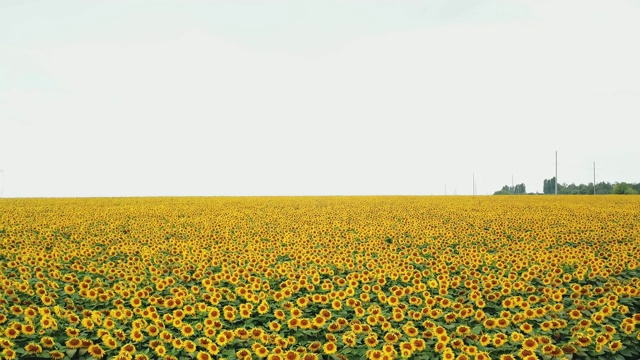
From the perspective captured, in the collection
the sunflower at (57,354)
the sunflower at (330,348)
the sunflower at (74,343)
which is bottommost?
the sunflower at (57,354)

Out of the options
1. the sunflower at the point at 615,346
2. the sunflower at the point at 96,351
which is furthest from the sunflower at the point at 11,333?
the sunflower at the point at 615,346

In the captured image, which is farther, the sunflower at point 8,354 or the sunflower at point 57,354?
the sunflower at point 57,354

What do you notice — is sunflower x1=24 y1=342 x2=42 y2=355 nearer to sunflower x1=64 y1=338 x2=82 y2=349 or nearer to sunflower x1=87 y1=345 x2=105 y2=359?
sunflower x1=64 y1=338 x2=82 y2=349

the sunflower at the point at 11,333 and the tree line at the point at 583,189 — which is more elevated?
the tree line at the point at 583,189

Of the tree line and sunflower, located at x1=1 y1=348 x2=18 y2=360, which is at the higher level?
the tree line

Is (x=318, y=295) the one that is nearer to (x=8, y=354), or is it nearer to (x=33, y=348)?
(x=33, y=348)

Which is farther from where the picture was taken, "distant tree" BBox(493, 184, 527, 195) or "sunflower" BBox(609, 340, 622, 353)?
"distant tree" BBox(493, 184, 527, 195)

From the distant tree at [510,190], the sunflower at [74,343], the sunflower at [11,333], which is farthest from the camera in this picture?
the distant tree at [510,190]

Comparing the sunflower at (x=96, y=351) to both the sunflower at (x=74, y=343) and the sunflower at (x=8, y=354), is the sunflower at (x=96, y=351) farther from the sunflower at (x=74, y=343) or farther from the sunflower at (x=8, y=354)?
the sunflower at (x=8, y=354)

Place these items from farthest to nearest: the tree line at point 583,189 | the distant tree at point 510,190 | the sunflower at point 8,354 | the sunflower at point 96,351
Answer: the distant tree at point 510,190 < the tree line at point 583,189 < the sunflower at point 96,351 < the sunflower at point 8,354

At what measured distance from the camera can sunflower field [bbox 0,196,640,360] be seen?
24.0 feet

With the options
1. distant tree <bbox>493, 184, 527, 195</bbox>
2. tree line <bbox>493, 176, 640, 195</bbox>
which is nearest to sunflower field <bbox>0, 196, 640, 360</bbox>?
tree line <bbox>493, 176, 640, 195</bbox>

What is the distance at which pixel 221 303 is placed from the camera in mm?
9953

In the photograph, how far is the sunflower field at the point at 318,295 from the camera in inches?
289
